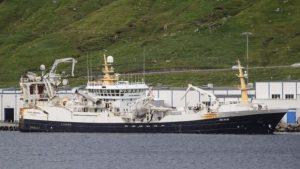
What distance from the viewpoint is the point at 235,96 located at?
181 metres

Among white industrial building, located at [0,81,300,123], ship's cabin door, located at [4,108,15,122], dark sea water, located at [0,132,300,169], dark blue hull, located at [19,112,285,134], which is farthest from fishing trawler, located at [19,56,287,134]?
ship's cabin door, located at [4,108,15,122]

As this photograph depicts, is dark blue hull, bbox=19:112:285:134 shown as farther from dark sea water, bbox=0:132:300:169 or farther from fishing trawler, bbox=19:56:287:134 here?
dark sea water, bbox=0:132:300:169

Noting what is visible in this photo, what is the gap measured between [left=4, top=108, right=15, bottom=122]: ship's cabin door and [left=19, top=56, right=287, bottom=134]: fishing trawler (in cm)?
1488

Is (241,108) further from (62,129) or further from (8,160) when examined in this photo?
(8,160)

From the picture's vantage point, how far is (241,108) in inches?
6417

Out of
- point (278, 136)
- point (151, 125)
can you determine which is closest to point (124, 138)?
point (151, 125)

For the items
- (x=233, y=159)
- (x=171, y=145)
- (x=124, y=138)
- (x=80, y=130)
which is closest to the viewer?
(x=233, y=159)

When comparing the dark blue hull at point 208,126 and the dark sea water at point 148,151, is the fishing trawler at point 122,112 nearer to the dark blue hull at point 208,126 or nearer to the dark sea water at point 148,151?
the dark blue hull at point 208,126

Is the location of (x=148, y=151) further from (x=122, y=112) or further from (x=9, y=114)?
(x=9, y=114)

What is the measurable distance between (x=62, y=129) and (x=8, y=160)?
141ft

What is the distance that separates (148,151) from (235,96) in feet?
136

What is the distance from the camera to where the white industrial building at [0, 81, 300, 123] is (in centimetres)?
17388

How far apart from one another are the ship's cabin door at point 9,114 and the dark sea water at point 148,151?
2639cm

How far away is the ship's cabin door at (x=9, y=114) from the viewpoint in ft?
649
